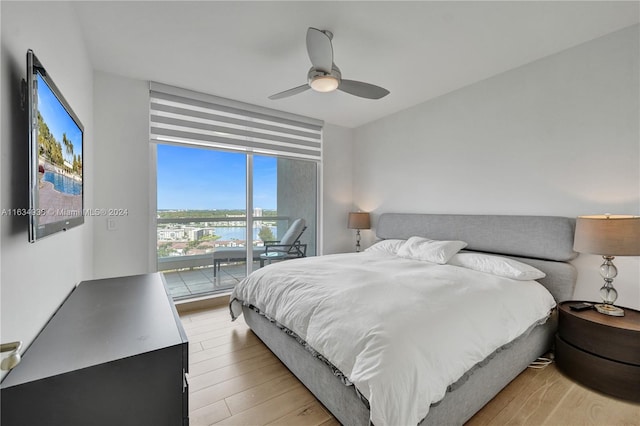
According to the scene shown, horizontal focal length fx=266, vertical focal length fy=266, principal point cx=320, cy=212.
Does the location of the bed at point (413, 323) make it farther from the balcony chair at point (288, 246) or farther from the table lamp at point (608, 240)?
the balcony chair at point (288, 246)

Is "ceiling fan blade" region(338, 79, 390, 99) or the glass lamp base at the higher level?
"ceiling fan blade" region(338, 79, 390, 99)

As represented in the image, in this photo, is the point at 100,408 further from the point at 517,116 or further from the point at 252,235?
the point at 517,116

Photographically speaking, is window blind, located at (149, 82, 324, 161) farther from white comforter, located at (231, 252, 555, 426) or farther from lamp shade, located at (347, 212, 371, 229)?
white comforter, located at (231, 252, 555, 426)

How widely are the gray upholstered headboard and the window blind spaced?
6.79 feet

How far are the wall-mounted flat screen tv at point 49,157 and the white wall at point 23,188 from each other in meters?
0.05

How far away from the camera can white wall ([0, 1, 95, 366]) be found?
2.81 feet

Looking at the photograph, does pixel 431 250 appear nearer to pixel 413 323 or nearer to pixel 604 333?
pixel 604 333

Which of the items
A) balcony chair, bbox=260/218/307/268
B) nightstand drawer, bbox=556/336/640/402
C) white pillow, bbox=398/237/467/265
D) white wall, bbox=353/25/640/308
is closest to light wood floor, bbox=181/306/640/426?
nightstand drawer, bbox=556/336/640/402

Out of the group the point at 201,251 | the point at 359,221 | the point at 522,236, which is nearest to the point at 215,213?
the point at 201,251

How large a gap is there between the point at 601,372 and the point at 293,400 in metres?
1.96

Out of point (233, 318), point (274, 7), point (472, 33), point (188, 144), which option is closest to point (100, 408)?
A: point (233, 318)

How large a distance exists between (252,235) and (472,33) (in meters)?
3.16

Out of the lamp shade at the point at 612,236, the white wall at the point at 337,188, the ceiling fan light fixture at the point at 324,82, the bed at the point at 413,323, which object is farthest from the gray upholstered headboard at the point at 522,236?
the ceiling fan light fixture at the point at 324,82

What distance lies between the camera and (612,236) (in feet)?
5.64
